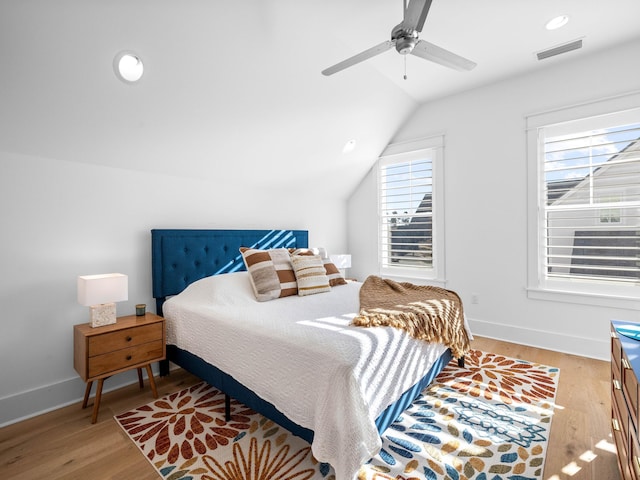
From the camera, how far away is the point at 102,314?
7.59ft

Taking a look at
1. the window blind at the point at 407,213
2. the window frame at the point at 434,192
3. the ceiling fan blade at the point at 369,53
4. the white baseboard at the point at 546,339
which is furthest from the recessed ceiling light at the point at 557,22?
the white baseboard at the point at 546,339

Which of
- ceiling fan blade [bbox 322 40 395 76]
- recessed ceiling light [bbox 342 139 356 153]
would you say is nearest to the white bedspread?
ceiling fan blade [bbox 322 40 395 76]

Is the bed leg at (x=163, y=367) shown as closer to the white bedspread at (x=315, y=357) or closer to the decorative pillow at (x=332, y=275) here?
the white bedspread at (x=315, y=357)

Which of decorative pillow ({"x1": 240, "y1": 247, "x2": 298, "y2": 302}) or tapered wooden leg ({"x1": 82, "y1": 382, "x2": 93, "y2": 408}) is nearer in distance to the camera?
tapered wooden leg ({"x1": 82, "y1": 382, "x2": 93, "y2": 408})

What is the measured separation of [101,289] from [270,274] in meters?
1.21

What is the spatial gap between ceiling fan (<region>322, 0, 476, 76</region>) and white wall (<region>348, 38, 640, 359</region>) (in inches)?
70.6

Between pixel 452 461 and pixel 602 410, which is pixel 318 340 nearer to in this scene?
pixel 452 461

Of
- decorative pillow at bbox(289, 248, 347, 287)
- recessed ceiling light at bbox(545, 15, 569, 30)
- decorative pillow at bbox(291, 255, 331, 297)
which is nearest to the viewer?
recessed ceiling light at bbox(545, 15, 569, 30)

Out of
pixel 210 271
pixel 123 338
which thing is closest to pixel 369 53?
pixel 210 271

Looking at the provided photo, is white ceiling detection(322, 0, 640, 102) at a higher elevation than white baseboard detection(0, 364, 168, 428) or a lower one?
higher

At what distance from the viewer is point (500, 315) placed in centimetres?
372

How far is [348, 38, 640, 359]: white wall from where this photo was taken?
3.16m

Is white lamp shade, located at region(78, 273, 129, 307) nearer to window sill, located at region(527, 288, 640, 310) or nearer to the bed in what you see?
the bed

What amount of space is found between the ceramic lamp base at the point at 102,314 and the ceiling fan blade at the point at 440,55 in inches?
106
